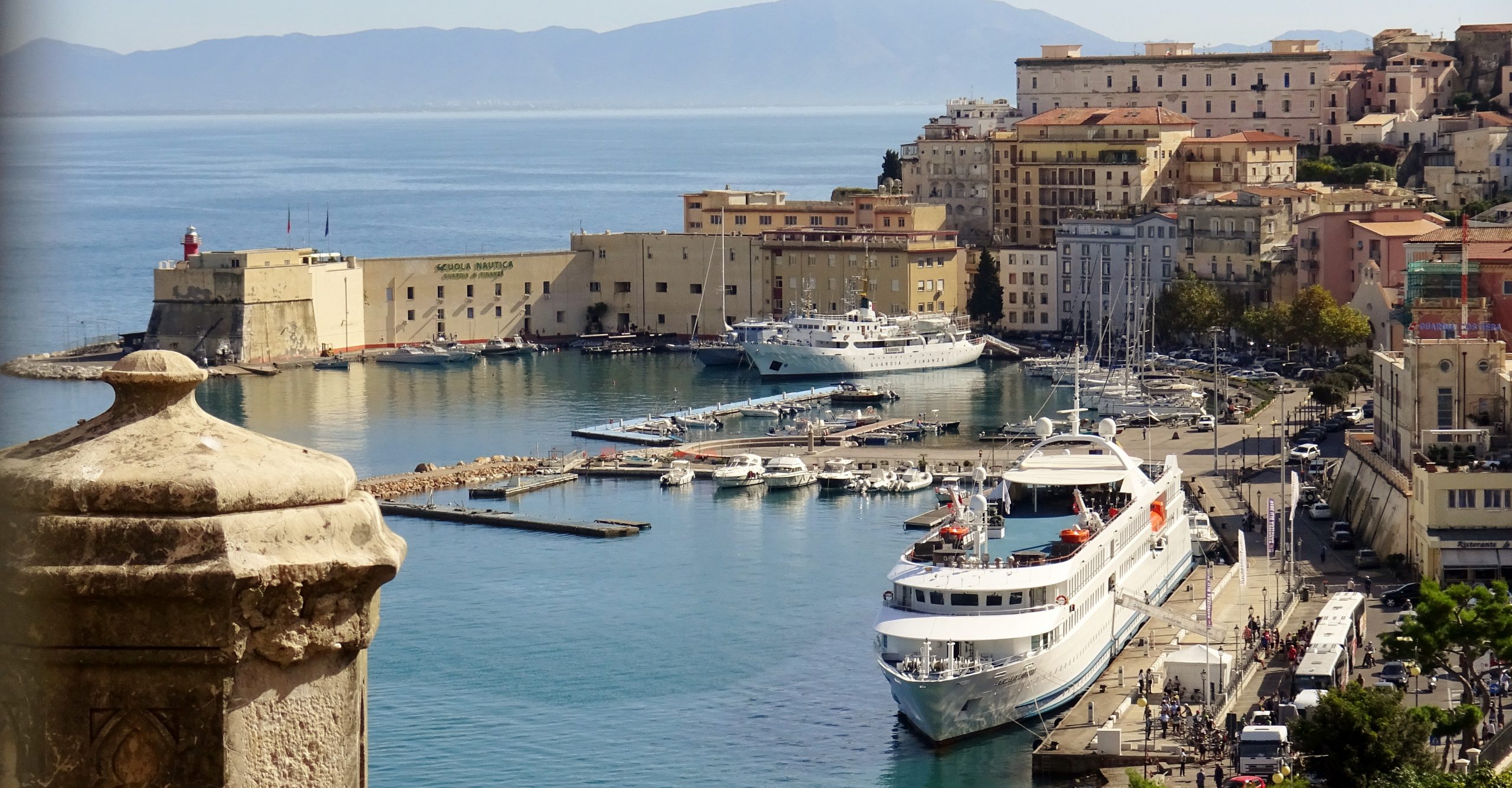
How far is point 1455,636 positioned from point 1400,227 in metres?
28.1

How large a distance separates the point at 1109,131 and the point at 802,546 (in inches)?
1117

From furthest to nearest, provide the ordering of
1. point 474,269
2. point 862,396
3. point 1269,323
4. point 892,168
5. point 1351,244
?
point 892,168 < point 474,269 < point 1351,244 < point 1269,323 < point 862,396

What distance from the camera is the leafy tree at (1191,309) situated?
153ft

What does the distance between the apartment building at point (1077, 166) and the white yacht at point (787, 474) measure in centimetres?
2069

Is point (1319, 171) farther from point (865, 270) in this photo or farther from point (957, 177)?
point (865, 270)

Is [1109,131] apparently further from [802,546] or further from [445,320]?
[802,546]

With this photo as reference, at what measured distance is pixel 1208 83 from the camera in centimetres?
6078

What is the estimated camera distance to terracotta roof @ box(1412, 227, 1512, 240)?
106 feet

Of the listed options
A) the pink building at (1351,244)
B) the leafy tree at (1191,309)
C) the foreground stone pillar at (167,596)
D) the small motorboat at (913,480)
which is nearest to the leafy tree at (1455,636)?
the small motorboat at (913,480)

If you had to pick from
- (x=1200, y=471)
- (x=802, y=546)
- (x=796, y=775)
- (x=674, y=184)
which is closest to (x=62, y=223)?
(x=796, y=775)

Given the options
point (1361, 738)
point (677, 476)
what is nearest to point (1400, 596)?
point (1361, 738)

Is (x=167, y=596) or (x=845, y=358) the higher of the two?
(x=167, y=596)

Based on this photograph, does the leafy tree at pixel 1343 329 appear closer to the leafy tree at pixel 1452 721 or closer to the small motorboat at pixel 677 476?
the small motorboat at pixel 677 476

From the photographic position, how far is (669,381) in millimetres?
46719
